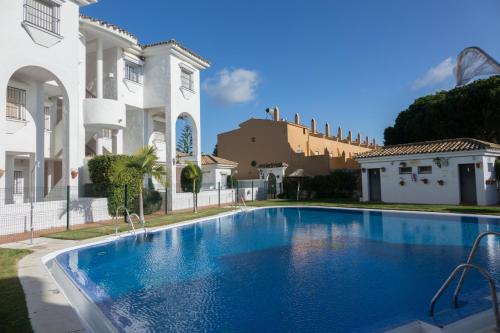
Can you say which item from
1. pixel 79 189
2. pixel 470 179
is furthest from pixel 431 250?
pixel 79 189

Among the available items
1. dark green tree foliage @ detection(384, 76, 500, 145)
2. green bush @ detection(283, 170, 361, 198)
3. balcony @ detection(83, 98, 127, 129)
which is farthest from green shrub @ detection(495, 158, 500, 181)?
balcony @ detection(83, 98, 127, 129)

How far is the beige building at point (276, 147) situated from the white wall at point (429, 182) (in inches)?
308

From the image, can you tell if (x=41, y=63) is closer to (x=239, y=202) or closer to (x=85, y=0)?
(x=85, y=0)

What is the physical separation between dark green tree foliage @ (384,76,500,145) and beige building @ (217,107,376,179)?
7.76 m

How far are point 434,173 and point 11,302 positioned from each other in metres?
23.7

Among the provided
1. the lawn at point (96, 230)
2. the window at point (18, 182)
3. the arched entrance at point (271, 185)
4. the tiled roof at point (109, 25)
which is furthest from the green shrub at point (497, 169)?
the window at point (18, 182)

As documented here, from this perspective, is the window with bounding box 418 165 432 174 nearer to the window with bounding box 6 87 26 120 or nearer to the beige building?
the beige building

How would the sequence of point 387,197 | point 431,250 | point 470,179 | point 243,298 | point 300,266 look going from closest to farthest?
1. point 243,298
2. point 300,266
3. point 431,250
4. point 470,179
5. point 387,197

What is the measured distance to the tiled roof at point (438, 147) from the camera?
21.1 meters

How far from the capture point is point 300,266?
908 cm

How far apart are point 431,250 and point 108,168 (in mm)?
14298

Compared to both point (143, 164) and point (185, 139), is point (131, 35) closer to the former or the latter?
point (143, 164)

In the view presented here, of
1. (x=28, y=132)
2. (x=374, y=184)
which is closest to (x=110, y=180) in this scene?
(x=28, y=132)

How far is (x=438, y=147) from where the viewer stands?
22969 mm
